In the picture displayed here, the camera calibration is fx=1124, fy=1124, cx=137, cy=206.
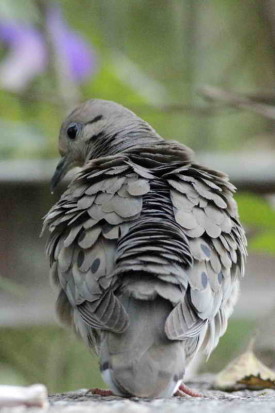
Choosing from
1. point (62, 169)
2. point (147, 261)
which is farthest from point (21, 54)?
point (147, 261)

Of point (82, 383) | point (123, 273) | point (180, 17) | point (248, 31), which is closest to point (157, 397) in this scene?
point (123, 273)

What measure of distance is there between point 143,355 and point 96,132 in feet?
5.79

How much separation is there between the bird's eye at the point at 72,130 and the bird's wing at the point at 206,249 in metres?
1.10

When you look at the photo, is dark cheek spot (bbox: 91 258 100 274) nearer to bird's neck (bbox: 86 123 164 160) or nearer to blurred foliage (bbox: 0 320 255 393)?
bird's neck (bbox: 86 123 164 160)

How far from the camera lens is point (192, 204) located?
4.15 meters

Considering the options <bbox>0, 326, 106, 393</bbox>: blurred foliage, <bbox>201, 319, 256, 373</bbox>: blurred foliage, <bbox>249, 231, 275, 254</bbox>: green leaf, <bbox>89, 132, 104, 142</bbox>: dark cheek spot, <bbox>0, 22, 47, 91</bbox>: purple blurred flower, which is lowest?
<bbox>0, 326, 106, 393</bbox>: blurred foliage

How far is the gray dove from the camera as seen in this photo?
377 centimetres

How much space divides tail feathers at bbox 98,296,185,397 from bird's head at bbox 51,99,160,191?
1.27 metres

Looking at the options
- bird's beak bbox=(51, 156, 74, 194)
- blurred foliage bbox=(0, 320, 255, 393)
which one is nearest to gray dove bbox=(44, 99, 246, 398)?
bird's beak bbox=(51, 156, 74, 194)

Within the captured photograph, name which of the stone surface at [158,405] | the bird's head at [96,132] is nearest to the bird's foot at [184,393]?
the stone surface at [158,405]

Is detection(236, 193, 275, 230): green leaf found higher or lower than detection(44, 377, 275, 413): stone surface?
higher

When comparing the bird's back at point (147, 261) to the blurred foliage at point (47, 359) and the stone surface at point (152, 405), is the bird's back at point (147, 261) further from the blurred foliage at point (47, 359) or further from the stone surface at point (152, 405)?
the blurred foliage at point (47, 359)

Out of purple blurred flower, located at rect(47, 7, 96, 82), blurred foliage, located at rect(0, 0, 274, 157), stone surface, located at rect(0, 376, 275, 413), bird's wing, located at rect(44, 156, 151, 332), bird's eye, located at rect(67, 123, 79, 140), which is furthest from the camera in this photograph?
blurred foliage, located at rect(0, 0, 274, 157)

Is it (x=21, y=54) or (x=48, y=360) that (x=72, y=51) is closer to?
(x=21, y=54)
